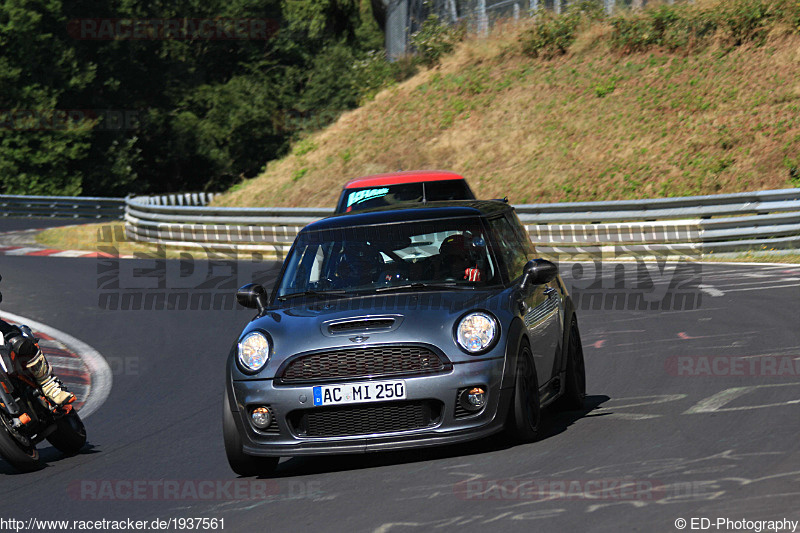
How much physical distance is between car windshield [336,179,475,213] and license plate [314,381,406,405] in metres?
9.67

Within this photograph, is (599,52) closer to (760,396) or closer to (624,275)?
(624,275)

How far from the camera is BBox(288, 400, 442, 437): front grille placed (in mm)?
6785

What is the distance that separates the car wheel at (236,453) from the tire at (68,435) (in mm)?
1696

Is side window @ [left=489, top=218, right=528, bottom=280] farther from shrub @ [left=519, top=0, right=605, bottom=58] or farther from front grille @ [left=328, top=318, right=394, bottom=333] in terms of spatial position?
shrub @ [left=519, top=0, right=605, bottom=58]

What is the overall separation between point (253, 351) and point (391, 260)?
4.23ft

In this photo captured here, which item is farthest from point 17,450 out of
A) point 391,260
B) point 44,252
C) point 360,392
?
point 44,252

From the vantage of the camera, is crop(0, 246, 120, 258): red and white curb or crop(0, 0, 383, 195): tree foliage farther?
crop(0, 0, 383, 195): tree foliage

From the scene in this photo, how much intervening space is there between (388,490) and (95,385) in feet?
20.9

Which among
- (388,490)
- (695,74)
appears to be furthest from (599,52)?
(388,490)

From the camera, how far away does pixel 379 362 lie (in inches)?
266

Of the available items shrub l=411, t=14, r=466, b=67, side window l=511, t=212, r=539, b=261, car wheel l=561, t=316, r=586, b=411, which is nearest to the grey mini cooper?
car wheel l=561, t=316, r=586, b=411

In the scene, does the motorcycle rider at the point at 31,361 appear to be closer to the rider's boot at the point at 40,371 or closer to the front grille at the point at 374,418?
the rider's boot at the point at 40,371

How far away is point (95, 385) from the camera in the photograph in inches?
468

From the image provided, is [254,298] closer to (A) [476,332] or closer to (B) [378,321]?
(B) [378,321]
